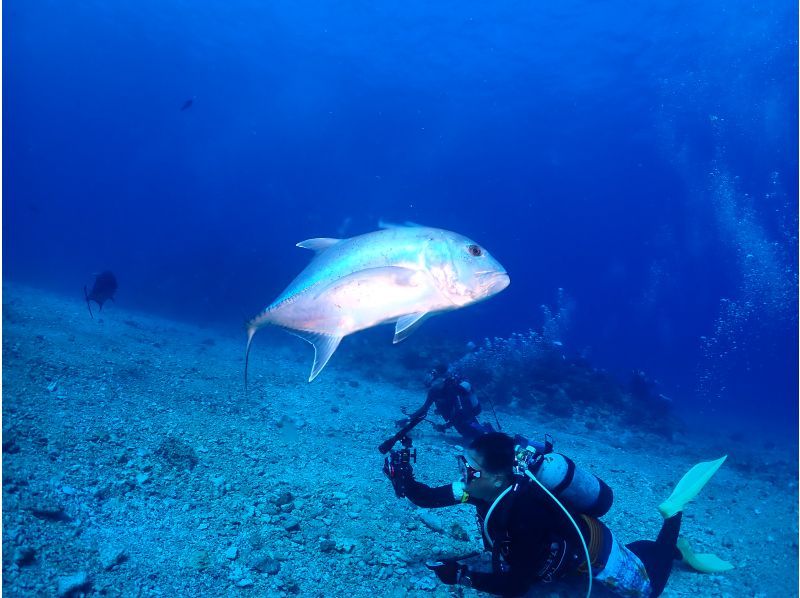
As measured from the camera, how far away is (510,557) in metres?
3.12

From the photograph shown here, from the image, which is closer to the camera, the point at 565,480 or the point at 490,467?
the point at 490,467

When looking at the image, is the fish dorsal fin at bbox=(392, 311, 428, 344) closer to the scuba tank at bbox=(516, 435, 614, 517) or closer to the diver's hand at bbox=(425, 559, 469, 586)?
the scuba tank at bbox=(516, 435, 614, 517)

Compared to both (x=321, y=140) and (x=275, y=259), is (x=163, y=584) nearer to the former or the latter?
(x=275, y=259)

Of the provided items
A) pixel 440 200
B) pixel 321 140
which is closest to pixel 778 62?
pixel 440 200

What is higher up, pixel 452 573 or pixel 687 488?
pixel 687 488

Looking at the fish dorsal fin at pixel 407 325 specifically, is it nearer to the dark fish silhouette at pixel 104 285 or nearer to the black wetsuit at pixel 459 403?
the black wetsuit at pixel 459 403

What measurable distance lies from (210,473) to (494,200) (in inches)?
4258

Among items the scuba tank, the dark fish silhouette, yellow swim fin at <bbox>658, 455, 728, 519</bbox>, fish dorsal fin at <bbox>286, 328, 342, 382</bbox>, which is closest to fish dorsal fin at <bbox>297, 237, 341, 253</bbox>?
fish dorsal fin at <bbox>286, 328, 342, 382</bbox>

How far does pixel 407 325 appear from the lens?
8.95 feet

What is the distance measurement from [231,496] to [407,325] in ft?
11.2

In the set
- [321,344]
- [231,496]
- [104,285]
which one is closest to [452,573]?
[321,344]

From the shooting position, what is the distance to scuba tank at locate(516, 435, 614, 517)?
3.46 m

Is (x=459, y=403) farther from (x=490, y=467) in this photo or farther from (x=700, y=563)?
(x=490, y=467)

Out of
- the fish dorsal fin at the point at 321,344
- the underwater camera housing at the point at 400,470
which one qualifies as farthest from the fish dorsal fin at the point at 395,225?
the underwater camera housing at the point at 400,470
